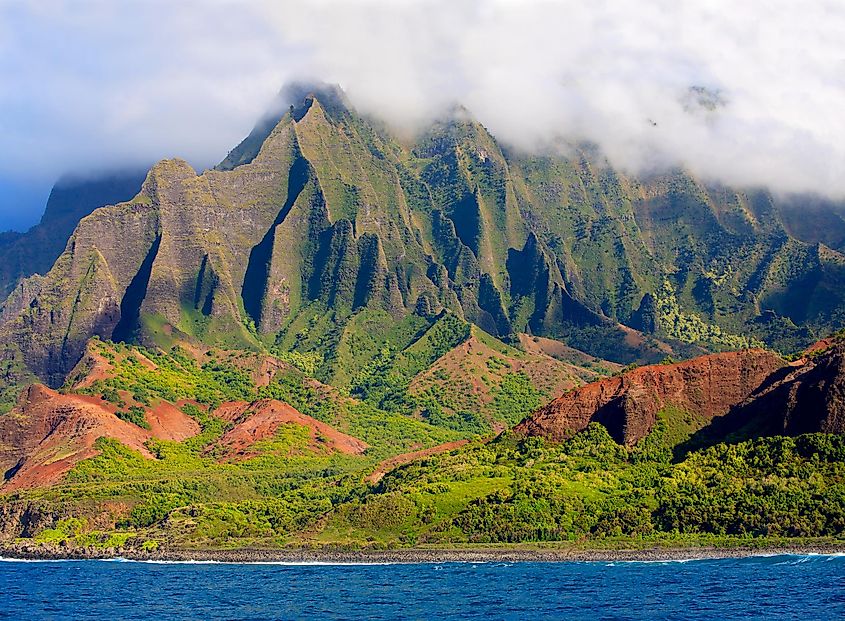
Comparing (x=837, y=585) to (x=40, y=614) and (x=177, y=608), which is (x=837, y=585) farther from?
(x=40, y=614)

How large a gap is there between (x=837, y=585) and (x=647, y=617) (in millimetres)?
34225

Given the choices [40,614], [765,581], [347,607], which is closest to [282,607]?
[347,607]

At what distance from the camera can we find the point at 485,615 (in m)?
180

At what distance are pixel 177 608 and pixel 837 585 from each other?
91390 millimetres

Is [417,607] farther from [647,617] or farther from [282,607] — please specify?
[647,617]

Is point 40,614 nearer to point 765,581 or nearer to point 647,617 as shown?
point 647,617

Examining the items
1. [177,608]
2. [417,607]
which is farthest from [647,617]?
[177,608]

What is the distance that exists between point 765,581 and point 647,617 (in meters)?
34.5

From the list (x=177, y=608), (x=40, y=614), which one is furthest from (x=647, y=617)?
(x=40, y=614)

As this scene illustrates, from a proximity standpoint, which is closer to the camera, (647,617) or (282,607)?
(647,617)

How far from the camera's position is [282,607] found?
193500 millimetres

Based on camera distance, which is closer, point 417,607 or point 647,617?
point 647,617

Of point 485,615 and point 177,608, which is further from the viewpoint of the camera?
point 177,608

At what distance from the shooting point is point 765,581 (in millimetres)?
198125
